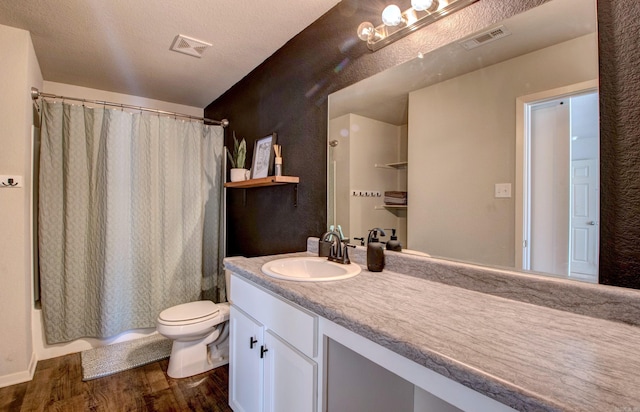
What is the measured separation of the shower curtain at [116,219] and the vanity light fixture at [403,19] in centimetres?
189

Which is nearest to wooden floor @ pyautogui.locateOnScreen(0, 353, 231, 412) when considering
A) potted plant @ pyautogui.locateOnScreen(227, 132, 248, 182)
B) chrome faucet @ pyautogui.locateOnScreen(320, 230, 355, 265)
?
chrome faucet @ pyautogui.locateOnScreen(320, 230, 355, 265)

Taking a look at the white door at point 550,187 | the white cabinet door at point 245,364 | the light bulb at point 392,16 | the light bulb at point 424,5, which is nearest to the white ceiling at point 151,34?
the light bulb at point 392,16

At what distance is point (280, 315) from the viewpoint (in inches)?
44.4

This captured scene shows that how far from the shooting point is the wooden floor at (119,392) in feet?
5.51

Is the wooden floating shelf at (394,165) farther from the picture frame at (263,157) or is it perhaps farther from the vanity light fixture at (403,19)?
the picture frame at (263,157)

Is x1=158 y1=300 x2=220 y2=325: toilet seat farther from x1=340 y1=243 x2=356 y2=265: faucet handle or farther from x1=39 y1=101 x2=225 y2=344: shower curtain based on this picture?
x1=340 y1=243 x2=356 y2=265: faucet handle

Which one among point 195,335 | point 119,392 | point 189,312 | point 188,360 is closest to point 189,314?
point 189,312

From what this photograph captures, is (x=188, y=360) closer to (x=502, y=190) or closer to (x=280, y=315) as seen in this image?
(x=280, y=315)

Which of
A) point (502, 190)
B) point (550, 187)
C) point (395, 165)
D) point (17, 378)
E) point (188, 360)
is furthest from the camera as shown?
point (188, 360)

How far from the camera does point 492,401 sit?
21.5 inches

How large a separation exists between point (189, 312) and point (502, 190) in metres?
1.98

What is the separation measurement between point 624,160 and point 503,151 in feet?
1.01

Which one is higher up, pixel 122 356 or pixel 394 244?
pixel 394 244

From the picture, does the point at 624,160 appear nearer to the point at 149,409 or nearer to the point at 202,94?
the point at 149,409
